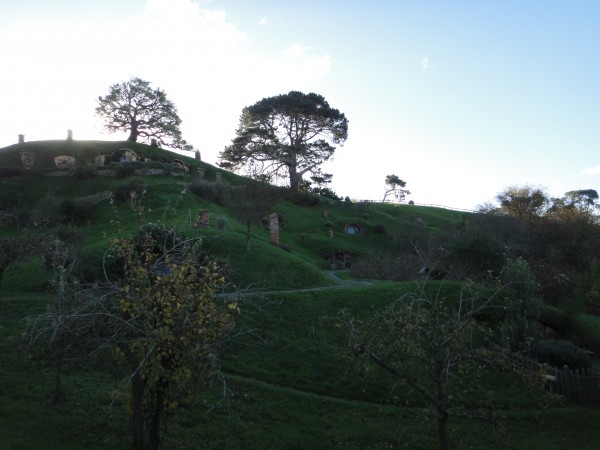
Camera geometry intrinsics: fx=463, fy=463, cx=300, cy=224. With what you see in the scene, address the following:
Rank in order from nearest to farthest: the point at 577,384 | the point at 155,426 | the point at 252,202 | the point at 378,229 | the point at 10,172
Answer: the point at 155,426 < the point at 577,384 < the point at 252,202 < the point at 10,172 < the point at 378,229

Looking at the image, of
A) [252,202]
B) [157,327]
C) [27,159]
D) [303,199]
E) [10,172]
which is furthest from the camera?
[303,199]

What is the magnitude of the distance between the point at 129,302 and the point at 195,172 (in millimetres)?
61002

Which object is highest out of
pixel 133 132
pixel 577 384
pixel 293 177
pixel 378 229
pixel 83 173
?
pixel 133 132

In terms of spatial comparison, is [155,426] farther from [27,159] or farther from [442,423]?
[27,159]

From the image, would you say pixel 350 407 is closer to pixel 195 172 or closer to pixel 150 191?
pixel 150 191

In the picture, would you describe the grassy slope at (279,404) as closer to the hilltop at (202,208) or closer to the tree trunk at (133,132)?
the hilltop at (202,208)

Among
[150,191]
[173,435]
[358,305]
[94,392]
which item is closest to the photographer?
[173,435]

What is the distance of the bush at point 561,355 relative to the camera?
18781mm

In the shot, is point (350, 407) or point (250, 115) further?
point (250, 115)

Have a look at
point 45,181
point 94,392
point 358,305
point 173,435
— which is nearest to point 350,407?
point 173,435

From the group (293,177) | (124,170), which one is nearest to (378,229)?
(293,177)

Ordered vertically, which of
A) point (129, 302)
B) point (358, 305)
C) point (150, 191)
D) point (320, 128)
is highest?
point (320, 128)

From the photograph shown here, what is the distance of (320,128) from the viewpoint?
64938 millimetres

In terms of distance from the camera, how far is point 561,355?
18859 mm
